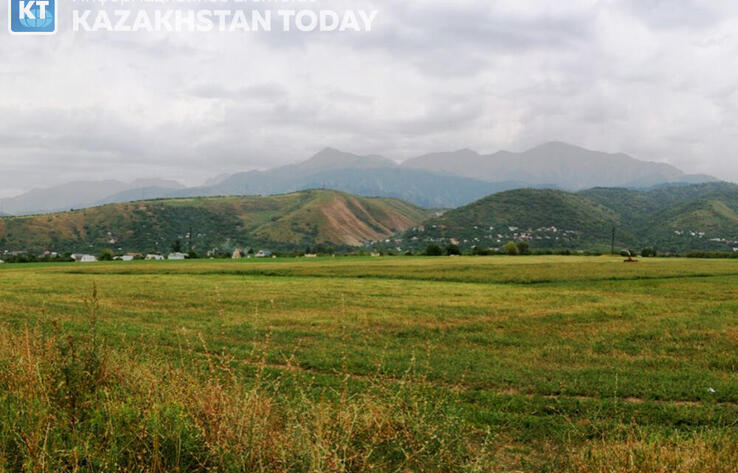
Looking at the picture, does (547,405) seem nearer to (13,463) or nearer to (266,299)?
(13,463)

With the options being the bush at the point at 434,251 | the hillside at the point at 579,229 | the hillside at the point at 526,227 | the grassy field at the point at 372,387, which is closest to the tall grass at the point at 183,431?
the grassy field at the point at 372,387

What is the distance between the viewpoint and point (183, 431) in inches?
244

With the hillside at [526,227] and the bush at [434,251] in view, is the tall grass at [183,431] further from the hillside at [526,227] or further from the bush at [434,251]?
the hillside at [526,227]

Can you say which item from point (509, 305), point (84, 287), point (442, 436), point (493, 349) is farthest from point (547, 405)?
point (84, 287)

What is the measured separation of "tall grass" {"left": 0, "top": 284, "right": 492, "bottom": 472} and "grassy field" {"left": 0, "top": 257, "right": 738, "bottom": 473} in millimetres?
37

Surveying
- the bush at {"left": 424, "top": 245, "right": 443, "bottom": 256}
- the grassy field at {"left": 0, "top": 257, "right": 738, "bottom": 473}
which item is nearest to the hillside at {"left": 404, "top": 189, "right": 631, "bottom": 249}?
the bush at {"left": 424, "top": 245, "right": 443, "bottom": 256}

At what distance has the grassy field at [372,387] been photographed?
238 inches

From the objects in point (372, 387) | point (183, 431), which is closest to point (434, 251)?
point (372, 387)

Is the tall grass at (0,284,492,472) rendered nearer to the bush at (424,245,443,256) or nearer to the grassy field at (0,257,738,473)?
the grassy field at (0,257,738,473)

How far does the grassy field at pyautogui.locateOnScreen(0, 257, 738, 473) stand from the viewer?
19.8ft

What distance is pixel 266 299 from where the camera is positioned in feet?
88.5

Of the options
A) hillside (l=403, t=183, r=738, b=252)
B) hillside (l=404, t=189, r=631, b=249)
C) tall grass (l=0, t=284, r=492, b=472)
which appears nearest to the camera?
tall grass (l=0, t=284, r=492, b=472)

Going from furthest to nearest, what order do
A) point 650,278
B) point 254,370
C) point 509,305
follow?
point 650,278 → point 509,305 → point 254,370

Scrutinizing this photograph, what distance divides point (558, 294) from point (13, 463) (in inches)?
1224
